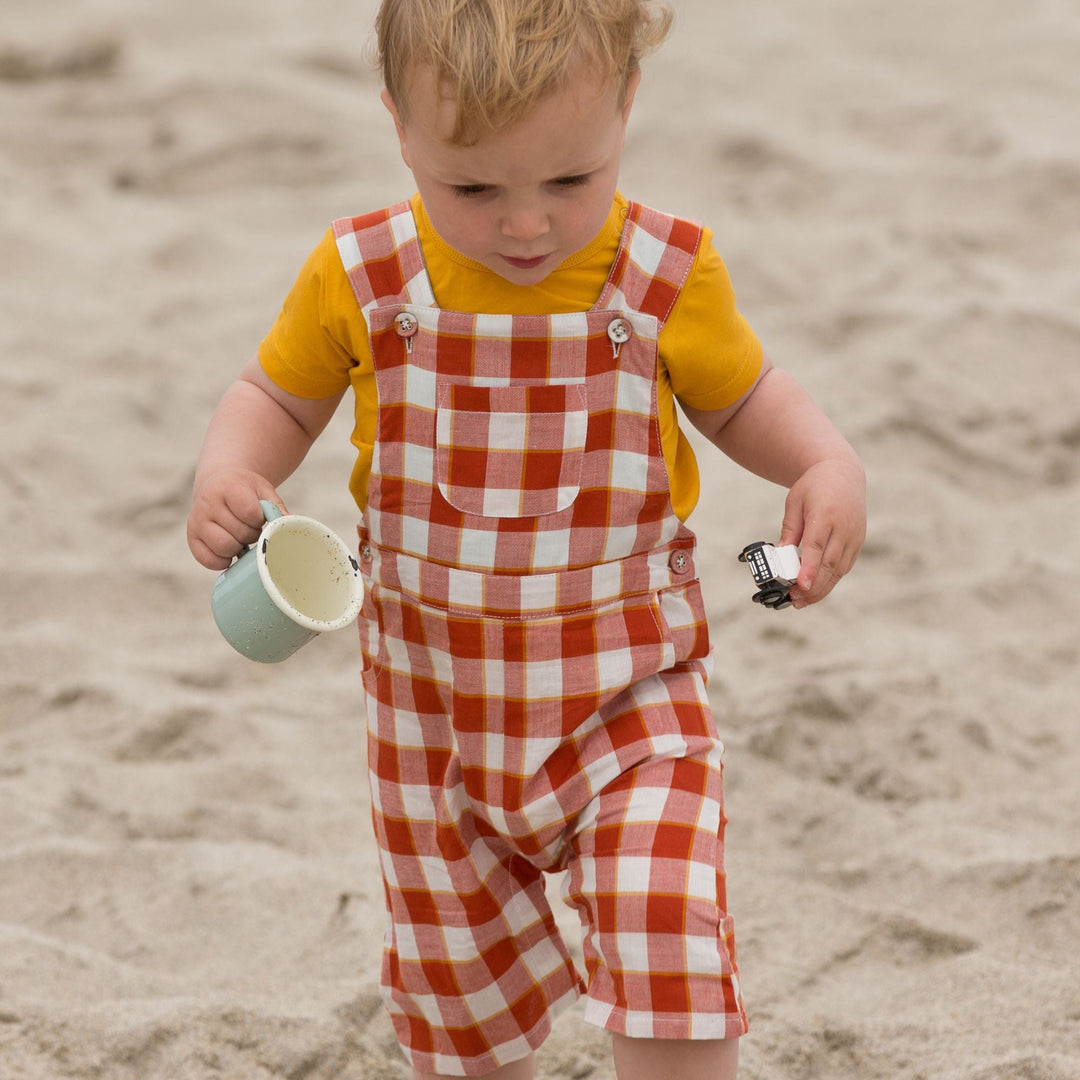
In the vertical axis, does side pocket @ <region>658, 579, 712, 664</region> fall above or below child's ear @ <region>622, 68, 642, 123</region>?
below

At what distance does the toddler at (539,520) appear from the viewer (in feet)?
4.92

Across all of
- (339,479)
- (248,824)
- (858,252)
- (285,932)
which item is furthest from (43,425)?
(858,252)

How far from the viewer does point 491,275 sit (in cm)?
159

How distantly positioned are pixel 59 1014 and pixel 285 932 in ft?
1.10

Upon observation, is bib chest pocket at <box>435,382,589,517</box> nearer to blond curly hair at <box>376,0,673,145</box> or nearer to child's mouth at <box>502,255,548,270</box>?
child's mouth at <box>502,255,548,270</box>

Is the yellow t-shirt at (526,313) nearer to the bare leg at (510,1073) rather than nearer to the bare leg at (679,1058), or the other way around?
the bare leg at (679,1058)

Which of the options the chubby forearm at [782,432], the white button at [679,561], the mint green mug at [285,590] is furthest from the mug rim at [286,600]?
the chubby forearm at [782,432]

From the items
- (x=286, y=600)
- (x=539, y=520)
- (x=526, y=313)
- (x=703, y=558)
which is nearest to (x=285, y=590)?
(x=286, y=600)

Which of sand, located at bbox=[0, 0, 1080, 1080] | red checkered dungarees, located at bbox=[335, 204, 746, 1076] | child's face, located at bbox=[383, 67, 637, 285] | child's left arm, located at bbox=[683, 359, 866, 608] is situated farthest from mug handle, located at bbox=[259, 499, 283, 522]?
sand, located at bbox=[0, 0, 1080, 1080]

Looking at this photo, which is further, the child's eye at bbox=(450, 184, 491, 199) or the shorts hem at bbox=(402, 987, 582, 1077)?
the shorts hem at bbox=(402, 987, 582, 1077)

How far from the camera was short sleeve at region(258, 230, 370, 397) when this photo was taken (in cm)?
161

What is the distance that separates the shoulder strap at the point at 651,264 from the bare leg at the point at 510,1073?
0.82 m

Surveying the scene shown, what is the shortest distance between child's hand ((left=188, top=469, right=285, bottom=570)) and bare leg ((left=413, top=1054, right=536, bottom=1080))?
61cm

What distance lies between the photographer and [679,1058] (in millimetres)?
1515
